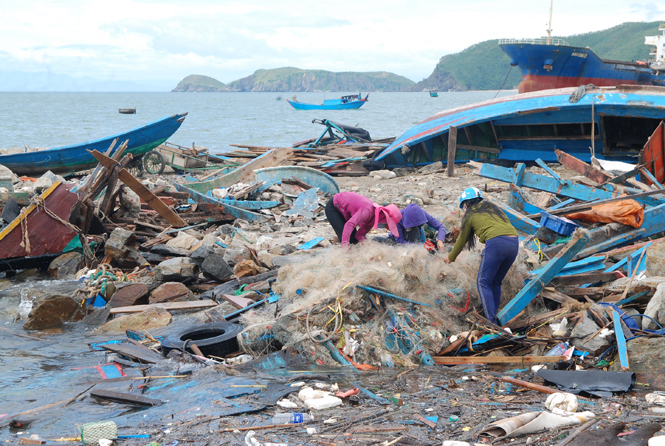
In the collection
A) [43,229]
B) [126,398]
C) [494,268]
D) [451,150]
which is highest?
[451,150]

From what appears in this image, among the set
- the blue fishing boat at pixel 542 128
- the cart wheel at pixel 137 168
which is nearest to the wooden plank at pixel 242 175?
the blue fishing boat at pixel 542 128

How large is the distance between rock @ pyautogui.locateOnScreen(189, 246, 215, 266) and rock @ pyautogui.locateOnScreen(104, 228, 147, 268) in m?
1.23

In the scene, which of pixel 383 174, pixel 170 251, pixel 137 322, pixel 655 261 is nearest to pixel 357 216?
pixel 137 322

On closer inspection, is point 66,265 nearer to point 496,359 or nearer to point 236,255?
point 236,255

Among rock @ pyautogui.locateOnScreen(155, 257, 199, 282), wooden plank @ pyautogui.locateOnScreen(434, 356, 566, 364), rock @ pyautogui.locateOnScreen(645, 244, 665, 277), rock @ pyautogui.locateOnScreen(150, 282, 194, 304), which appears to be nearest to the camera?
wooden plank @ pyautogui.locateOnScreen(434, 356, 566, 364)

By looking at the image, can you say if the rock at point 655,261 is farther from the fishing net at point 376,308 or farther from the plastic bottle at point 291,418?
the plastic bottle at point 291,418

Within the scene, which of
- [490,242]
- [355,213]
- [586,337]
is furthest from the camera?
[355,213]

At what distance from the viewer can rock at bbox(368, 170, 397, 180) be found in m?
17.7

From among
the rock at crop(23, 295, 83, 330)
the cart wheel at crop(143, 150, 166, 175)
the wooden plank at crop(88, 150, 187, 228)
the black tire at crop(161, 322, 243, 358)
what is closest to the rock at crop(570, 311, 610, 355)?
the black tire at crop(161, 322, 243, 358)

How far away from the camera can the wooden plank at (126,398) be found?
4707 mm

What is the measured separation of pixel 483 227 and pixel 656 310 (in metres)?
1.74

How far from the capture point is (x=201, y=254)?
28.2 ft

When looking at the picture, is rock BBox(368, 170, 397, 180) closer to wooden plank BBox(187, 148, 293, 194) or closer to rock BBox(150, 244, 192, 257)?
wooden plank BBox(187, 148, 293, 194)

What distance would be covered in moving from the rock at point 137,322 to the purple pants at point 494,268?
160 inches
